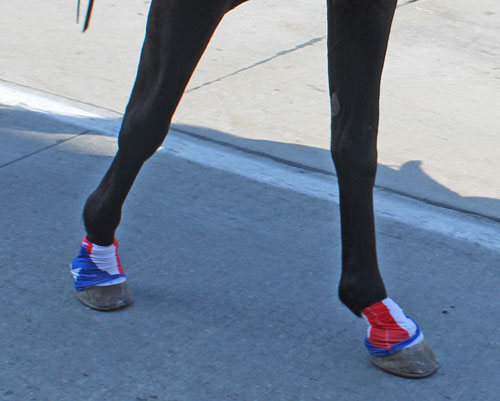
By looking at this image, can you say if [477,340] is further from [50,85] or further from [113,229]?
[50,85]

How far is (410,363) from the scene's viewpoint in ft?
8.14

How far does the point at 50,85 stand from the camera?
15.7 feet

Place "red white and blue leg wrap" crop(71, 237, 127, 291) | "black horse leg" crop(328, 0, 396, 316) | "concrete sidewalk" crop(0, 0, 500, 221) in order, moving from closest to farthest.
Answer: "black horse leg" crop(328, 0, 396, 316) < "red white and blue leg wrap" crop(71, 237, 127, 291) < "concrete sidewalk" crop(0, 0, 500, 221)

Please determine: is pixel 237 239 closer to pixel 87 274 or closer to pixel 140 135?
pixel 87 274

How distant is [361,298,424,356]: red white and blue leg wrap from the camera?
8.13 feet

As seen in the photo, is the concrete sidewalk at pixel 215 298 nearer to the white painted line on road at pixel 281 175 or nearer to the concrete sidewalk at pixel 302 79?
the white painted line on road at pixel 281 175

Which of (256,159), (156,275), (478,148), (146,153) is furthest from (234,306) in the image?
(478,148)

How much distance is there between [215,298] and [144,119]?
68 cm

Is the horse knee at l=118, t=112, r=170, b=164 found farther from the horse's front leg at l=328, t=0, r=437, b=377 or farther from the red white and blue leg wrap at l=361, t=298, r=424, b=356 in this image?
the red white and blue leg wrap at l=361, t=298, r=424, b=356

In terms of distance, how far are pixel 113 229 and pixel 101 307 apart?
0.25 metres

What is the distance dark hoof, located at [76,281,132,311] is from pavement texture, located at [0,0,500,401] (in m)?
0.04

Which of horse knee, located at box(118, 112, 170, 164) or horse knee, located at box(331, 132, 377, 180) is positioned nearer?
horse knee, located at box(331, 132, 377, 180)

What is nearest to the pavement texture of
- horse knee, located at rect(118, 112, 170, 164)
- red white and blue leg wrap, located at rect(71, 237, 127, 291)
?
red white and blue leg wrap, located at rect(71, 237, 127, 291)

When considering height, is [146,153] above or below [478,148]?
above
